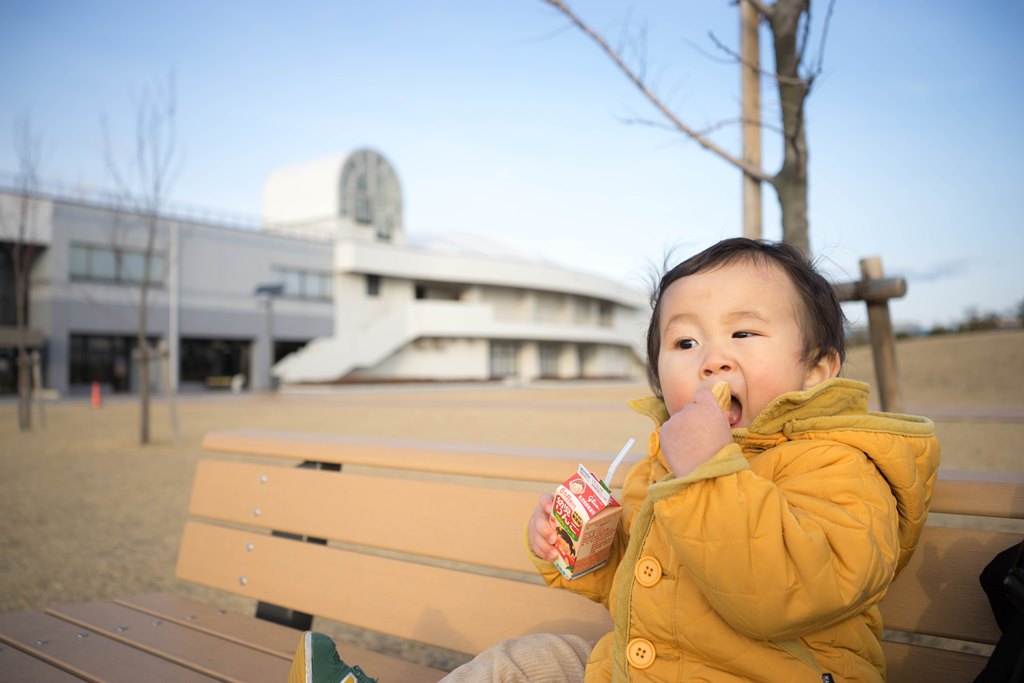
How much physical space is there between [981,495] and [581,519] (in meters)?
0.76

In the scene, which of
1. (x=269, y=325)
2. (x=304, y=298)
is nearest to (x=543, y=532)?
(x=269, y=325)

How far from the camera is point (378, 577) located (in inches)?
81.4

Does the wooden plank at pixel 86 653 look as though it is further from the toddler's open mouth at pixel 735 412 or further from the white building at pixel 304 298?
the white building at pixel 304 298

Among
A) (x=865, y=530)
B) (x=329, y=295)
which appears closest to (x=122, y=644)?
(x=865, y=530)

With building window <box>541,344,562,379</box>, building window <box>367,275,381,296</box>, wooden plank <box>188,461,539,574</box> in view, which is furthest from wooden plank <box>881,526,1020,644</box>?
building window <box>541,344,562,379</box>

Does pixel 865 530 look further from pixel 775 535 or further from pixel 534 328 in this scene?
pixel 534 328

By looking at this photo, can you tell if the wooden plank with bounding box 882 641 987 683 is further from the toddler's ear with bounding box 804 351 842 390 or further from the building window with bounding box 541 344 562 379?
the building window with bounding box 541 344 562 379

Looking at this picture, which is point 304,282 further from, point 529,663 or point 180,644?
point 529,663

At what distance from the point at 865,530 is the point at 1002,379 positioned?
670 inches

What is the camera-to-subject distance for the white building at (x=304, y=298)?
2570 cm

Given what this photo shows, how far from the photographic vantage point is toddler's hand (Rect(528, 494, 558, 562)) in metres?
1.48

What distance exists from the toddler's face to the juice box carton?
242mm

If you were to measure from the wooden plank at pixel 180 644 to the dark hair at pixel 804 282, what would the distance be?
53.9 inches

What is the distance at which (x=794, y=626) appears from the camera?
1.15m
